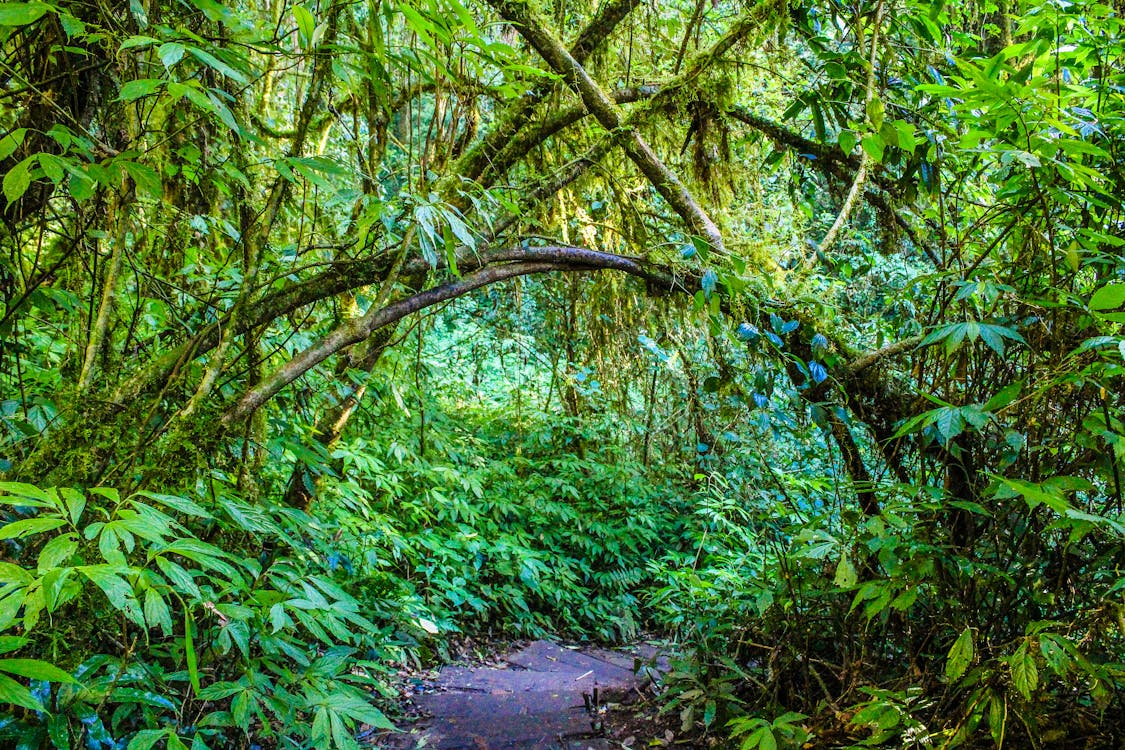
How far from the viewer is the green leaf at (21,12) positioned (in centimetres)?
149

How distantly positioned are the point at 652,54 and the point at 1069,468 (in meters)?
3.90

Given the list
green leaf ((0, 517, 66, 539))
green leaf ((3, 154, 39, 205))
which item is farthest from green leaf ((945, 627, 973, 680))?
green leaf ((3, 154, 39, 205))

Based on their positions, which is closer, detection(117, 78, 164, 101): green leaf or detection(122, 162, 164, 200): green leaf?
detection(117, 78, 164, 101): green leaf

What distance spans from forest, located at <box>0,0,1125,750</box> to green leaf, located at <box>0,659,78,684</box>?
0.05 feet

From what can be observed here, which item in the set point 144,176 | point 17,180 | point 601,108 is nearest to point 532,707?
point 601,108

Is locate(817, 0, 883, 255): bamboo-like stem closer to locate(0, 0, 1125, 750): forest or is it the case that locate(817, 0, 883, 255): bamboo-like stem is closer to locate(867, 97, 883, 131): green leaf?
locate(0, 0, 1125, 750): forest

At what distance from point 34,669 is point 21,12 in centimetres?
139

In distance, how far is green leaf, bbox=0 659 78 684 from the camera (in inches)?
45.5

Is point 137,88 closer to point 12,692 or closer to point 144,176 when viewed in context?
point 144,176

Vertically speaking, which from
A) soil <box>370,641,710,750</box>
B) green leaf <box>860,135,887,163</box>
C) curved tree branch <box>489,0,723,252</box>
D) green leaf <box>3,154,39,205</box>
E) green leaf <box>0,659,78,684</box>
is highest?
curved tree branch <box>489,0,723,252</box>

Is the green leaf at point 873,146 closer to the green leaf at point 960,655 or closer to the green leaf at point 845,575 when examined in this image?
the green leaf at point 845,575

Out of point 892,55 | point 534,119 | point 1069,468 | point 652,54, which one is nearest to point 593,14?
point 652,54

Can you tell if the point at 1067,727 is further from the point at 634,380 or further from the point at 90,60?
the point at 634,380

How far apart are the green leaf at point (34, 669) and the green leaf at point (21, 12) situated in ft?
4.37
